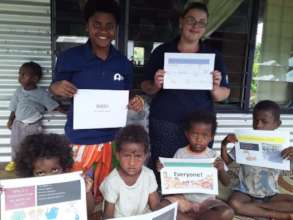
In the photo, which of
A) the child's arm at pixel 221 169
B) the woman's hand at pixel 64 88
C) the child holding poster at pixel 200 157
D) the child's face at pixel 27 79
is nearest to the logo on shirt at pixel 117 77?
the woman's hand at pixel 64 88

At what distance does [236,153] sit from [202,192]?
21.1 inches

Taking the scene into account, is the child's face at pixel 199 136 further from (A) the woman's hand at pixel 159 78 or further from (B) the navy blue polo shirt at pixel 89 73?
(B) the navy blue polo shirt at pixel 89 73

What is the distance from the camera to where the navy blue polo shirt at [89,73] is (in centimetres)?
186

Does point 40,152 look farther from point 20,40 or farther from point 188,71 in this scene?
point 20,40

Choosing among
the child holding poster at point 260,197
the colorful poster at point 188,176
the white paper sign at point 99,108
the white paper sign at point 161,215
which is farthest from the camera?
the child holding poster at point 260,197

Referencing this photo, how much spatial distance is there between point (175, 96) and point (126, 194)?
2.19 ft

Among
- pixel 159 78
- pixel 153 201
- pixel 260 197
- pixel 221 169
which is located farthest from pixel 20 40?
pixel 260 197

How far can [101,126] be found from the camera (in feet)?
6.40

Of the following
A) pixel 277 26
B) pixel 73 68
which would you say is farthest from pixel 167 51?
pixel 277 26

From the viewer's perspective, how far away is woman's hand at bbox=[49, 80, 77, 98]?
1.78m

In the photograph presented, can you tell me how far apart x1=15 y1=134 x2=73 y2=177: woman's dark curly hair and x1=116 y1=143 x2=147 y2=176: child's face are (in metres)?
0.28

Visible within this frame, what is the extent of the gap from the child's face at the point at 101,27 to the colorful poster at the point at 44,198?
0.74 meters

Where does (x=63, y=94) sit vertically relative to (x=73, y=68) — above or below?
below

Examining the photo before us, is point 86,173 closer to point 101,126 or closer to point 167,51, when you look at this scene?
point 101,126
